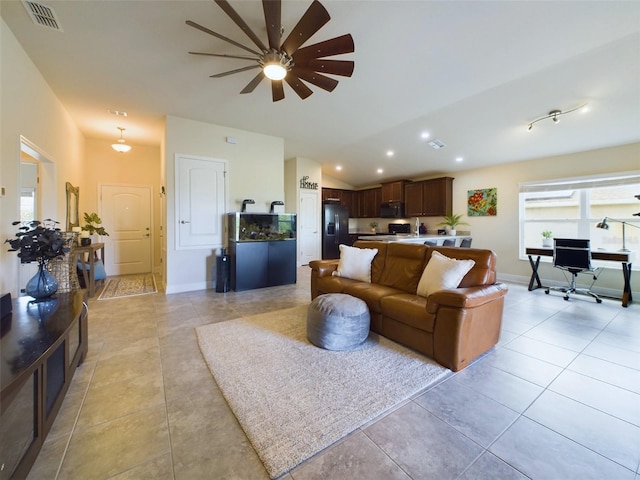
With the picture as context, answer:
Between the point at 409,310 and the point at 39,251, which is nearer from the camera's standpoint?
the point at 39,251

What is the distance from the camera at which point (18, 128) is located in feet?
8.58

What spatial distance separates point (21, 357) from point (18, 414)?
0.90 ft


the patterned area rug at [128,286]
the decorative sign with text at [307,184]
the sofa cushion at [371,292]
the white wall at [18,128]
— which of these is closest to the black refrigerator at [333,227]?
the decorative sign with text at [307,184]

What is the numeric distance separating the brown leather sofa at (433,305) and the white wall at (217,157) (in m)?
2.61

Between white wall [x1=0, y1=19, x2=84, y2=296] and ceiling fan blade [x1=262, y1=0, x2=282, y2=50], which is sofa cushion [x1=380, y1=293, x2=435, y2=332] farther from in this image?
white wall [x1=0, y1=19, x2=84, y2=296]

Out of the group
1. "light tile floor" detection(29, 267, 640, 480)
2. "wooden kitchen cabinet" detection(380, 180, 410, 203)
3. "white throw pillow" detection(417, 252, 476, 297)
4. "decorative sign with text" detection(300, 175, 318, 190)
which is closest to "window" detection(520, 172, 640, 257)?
"wooden kitchen cabinet" detection(380, 180, 410, 203)

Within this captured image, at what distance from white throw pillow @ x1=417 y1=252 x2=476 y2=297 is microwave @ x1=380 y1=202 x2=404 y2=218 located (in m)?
4.81

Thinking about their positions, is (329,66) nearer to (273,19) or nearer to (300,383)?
(273,19)

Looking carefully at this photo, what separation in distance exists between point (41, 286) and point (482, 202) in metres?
7.27


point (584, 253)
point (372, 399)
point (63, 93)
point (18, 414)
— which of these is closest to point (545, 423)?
point (372, 399)

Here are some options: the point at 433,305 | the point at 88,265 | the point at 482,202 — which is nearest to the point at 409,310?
the point at 433,305

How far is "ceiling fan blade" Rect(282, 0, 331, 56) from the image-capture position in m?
1.82

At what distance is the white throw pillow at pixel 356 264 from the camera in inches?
133

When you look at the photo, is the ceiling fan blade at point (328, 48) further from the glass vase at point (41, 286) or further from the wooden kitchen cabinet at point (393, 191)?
the wooden kitchen cabinet at point (393, 191)
